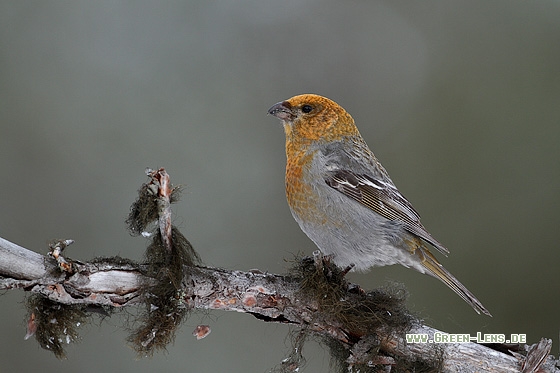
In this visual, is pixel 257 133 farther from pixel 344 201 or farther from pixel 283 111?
pixel 344 201

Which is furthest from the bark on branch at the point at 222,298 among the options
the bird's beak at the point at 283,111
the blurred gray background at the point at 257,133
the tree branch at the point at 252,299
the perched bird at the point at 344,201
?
the blurred gray background at the point at 257,133

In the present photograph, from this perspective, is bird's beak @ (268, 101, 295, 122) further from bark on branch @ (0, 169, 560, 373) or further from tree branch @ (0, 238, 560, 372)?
tree branch @ (0, 238, 560, 372)

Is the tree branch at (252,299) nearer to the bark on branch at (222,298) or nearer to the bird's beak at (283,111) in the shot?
the bark on branch at (222,298)

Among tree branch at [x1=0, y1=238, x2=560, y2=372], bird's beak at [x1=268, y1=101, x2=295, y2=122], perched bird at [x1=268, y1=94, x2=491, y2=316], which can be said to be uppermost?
bird's beak at [x1=268, y1=101, x2=295, y2=122]

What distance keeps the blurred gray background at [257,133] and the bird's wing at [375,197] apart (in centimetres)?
129

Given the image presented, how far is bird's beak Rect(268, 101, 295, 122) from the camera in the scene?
4.43 meters

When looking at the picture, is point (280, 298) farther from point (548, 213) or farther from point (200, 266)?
point (548, 213)

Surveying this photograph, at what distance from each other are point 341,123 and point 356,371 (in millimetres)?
1908

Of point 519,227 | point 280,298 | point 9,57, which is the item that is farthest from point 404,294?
point 9,57

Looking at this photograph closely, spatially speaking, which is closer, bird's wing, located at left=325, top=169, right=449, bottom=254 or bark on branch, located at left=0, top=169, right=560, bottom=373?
bark on branch, located at left=0, top=169, right=560, bottom=373

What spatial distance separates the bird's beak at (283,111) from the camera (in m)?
4.43

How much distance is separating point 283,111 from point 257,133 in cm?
193

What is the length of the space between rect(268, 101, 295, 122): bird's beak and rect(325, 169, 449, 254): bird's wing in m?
0.58

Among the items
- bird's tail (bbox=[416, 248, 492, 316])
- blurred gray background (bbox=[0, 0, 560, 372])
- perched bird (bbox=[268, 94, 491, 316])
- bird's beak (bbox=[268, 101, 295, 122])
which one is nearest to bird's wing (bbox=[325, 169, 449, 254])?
perched bird (bbox=[268, 94, 491, 316])
